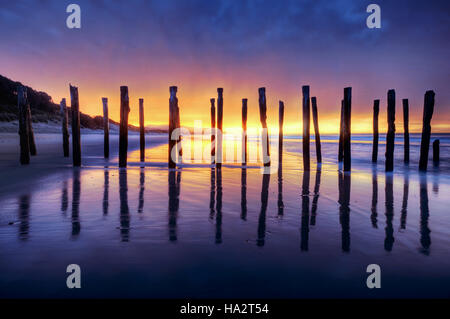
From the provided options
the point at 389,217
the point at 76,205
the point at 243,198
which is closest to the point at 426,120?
the point at 389,217

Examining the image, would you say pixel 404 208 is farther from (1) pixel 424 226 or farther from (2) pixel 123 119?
(2) pixel 123 119

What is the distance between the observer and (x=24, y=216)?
12.4ft

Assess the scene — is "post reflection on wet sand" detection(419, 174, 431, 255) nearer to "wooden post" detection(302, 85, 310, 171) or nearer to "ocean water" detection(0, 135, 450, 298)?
"ocean water" detection(0, 135, 450, 298)

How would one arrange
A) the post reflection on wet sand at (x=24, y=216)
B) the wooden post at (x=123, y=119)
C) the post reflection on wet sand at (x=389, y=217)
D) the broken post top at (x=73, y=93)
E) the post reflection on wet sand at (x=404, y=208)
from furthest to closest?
the wooden post at (x=123, y=119) < the broken post top at (x=73, y=93) < the post reflection on wet sand at (x=404, y=208) < the post reflection on wet sand at (x=24, y=216) < the post reflection on wet sand at (x=389, y=217)

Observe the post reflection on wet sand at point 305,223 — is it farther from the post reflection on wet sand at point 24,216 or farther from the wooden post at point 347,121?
the wooden post at point 347,121

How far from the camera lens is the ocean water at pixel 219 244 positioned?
2.10 m

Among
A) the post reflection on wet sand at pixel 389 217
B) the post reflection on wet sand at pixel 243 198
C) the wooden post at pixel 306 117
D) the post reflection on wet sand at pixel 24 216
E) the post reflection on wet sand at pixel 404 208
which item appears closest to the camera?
the post reflection on wet sand at pixel 389 217

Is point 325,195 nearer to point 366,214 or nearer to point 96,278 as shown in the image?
point 366,214

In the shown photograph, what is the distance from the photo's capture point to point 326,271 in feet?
7.70

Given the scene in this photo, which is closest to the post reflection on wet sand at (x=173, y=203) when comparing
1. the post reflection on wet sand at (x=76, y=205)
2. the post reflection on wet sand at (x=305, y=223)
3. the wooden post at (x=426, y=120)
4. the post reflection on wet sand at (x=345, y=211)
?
the post reflection on wet sand at (x=76, y=205)

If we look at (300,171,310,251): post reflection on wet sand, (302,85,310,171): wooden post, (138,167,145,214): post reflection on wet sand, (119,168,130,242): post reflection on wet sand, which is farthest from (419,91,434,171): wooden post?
(119,168,130,242): post reflection on wet sand

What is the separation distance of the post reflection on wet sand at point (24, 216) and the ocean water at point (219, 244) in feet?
0.04

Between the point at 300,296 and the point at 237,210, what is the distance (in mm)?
2404
